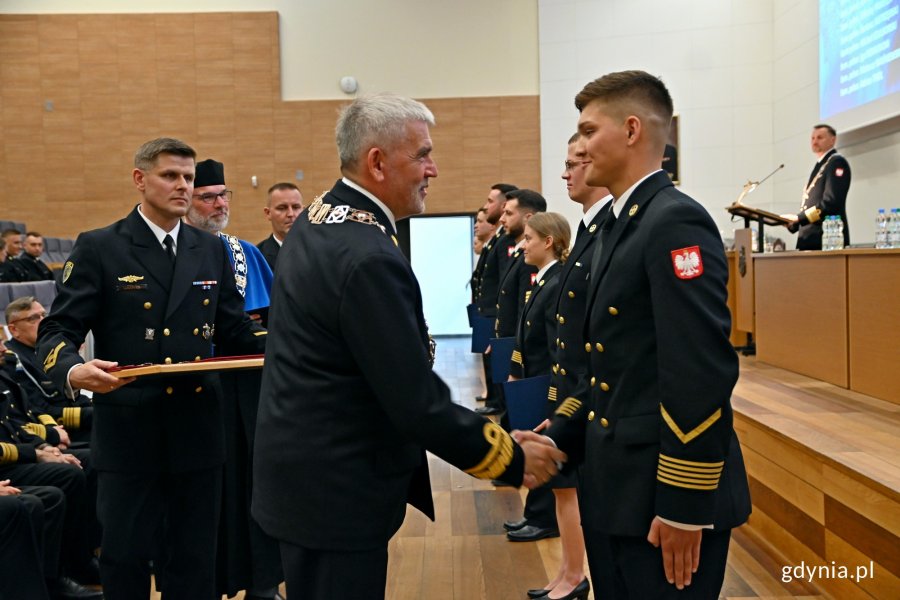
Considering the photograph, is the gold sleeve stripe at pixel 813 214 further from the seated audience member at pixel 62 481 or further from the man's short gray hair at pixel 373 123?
the man's short gray hair at pixel 373 123

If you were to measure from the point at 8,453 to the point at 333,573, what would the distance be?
240 cm

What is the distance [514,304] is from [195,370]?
A: 3.30 meters

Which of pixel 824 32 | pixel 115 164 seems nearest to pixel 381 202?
pixel 824 32

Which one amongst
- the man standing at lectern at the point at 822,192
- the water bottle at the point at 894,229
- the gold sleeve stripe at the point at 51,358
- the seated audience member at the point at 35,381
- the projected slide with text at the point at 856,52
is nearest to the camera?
the gold sleeve stripe at the point at 51,358

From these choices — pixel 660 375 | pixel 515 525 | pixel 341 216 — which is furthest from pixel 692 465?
pixel 515 525

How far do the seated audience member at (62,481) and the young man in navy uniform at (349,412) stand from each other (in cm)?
219

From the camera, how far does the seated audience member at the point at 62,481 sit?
345 cm

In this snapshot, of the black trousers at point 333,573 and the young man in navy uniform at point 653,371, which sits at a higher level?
the young man in navy uniform at point 653,371

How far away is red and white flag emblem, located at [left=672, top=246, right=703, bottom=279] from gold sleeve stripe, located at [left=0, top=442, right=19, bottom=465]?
303cm

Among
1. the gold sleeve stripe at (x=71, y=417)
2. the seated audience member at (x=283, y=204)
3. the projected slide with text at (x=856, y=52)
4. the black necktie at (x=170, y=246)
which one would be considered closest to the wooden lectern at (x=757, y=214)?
the projected slide with text at (x=856, y=52)

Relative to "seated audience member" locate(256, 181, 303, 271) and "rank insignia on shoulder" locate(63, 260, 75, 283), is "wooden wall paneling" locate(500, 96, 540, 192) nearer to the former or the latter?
"seated audience member" locate(256, 181, 303, 271)

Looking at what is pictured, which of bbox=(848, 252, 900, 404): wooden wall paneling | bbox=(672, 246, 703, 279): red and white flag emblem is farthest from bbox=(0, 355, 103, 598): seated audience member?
bbox=(848, 252, 900, 404): wooden wall paneling

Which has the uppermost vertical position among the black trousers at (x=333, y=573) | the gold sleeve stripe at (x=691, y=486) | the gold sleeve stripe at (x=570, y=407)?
the gold sleeve stripe at (x=570, y=407)

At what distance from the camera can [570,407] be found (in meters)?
1.99
